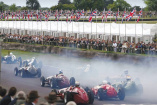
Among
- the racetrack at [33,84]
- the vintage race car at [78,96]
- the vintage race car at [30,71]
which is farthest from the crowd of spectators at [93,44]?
the vintage race car at [78,96]

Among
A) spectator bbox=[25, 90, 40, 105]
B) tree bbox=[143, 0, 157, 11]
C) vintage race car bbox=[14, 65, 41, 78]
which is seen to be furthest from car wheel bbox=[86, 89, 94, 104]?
tree bbox=[143, 0, 157, 11]

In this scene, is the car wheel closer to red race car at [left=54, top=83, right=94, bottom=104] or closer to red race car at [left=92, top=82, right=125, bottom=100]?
red race car at [left=54, top=83, right=94, bottom=104]

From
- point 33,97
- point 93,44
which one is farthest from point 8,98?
point 93,44

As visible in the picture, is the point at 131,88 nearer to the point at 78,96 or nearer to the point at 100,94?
the point at 100,94

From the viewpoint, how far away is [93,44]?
42.5 metres

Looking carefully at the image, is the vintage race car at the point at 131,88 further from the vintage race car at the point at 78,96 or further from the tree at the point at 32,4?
the tree at the point at 32,4

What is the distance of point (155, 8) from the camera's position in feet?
432

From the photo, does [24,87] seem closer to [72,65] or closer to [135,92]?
[135,92]

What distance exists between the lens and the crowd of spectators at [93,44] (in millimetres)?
35875

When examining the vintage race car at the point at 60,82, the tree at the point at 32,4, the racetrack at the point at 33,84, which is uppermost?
the tree at the point at 32,4

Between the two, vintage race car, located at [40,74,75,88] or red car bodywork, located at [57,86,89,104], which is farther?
vintage race car, located at [40,74,75,88]

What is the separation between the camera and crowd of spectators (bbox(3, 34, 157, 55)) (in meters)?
35.9

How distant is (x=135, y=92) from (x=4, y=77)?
11.3 m

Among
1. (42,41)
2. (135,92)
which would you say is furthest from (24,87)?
(42,41)
